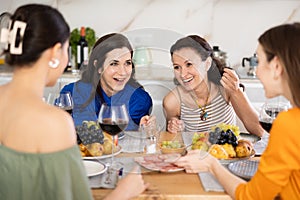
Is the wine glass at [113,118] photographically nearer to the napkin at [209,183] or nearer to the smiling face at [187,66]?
the napkin at [209,183]

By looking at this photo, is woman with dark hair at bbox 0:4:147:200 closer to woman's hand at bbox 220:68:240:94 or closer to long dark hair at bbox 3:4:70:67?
long dark hair at bbox 3:4:70:67

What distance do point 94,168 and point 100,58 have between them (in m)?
0.71

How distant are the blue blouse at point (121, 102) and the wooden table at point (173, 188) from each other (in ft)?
1.75

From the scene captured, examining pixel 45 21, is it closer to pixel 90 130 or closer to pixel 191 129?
pixel 90 130

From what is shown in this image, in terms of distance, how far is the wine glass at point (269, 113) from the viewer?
5.42 ft

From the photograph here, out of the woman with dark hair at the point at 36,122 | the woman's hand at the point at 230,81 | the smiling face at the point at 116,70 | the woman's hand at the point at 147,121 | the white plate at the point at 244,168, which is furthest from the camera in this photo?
the woman's hand at the point at 230,81

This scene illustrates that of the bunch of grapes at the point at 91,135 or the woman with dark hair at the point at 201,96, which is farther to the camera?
the woman with dark hair at the point at 201,96

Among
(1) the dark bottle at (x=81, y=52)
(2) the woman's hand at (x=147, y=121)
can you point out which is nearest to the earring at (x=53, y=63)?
(2) the woman's hand at (x=147, y=121)

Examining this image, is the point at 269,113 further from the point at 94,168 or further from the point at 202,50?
the point at 94,168

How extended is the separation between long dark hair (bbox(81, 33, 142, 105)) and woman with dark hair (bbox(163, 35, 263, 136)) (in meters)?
0.20

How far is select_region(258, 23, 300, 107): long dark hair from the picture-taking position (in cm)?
115

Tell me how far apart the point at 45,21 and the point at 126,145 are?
76cm

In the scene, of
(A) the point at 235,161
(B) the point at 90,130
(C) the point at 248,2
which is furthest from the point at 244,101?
(C) the point at 248,2

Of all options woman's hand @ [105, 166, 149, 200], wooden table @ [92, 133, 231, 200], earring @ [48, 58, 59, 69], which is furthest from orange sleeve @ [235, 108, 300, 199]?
earring @ [48, 58, 59, 69]
